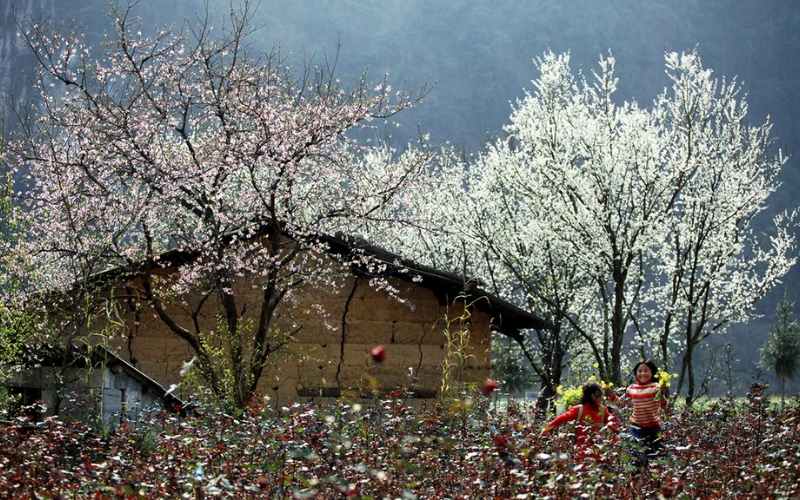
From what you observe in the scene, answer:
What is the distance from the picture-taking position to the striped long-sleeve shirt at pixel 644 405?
8.34 meters

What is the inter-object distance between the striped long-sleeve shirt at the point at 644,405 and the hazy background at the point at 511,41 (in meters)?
85.5

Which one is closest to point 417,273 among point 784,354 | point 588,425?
point 588,425

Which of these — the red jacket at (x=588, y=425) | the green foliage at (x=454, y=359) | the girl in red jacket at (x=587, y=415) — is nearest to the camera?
the red jacket at (x=588, y=425)

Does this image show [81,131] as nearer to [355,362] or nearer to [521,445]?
[355,362]

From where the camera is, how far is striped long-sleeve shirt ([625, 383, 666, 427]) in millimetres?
8344

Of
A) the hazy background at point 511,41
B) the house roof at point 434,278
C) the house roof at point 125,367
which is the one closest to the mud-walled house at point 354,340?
the house roof at point 434,278

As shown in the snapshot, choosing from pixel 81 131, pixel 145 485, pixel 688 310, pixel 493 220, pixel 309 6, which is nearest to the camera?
pixel 145 485

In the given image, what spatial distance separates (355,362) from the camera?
44.5ft

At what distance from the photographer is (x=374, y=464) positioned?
5668 millimetres

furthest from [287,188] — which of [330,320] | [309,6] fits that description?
[309,6]

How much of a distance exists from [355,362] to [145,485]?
8.74 meters

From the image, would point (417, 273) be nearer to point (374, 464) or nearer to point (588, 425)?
point (588, 425)

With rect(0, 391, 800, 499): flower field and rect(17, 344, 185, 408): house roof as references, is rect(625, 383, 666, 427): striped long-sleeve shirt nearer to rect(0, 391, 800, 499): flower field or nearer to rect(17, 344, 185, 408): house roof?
rect(0, 391, 800, 499): flower field

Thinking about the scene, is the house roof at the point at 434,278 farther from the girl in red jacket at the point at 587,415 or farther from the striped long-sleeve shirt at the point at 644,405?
the girl in red jacket at the point at 587,415
